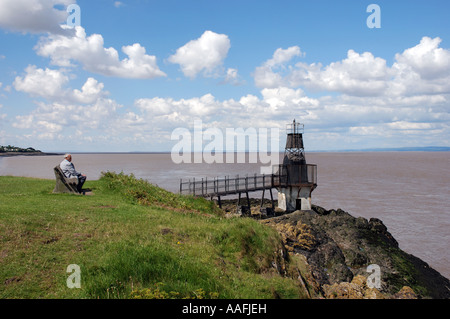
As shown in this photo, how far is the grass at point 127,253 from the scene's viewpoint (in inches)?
257

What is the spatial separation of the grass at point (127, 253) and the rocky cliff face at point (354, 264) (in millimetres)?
3411

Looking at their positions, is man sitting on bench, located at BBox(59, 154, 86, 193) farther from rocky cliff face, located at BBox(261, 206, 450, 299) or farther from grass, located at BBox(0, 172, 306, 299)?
rocky cliff face, located at BBox(261, 206, 450, 299)

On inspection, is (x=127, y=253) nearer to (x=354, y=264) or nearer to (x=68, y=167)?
(x=68, y=167)

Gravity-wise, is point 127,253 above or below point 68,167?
below

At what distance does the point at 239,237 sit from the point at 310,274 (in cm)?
437

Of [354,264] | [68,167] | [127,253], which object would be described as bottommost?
[354,264]

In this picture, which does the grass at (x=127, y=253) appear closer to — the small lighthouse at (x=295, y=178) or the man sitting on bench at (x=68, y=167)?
the man sitting on bench at (x=68, y=167)

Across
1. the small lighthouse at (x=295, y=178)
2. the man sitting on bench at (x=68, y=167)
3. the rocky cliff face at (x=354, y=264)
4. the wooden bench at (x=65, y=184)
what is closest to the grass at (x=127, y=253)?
the wooden bench at (x=65, y=184)

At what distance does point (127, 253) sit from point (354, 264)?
1377cm

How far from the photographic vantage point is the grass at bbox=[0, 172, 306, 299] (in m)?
6.52

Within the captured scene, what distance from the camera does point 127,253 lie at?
766cm

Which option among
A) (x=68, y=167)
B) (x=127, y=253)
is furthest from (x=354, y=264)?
(x=68, y=167)

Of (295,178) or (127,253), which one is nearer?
(127,253)
